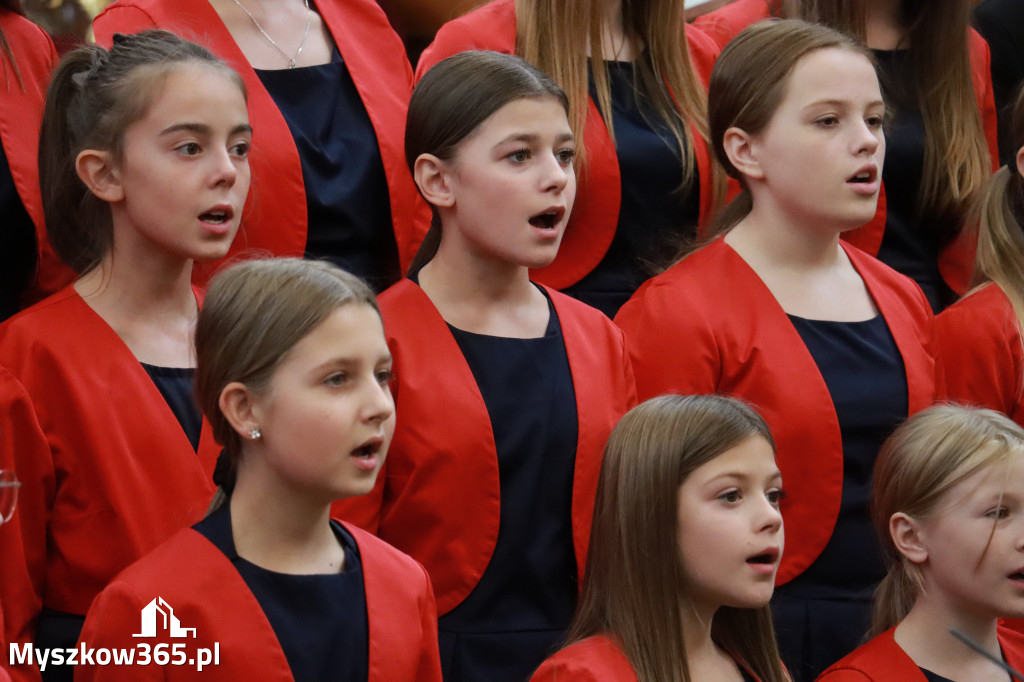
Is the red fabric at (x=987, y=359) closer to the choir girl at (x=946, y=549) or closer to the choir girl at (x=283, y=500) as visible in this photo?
the choir girl at (x=946, y=549)

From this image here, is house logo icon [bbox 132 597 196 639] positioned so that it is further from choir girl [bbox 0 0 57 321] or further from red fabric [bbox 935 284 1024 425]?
red fabric [bbox 935 284 1024 425]

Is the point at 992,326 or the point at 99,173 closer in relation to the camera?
the point at 99,173

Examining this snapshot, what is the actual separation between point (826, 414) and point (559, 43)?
75 cm

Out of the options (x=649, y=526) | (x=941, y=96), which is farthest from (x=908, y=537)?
(x=941, y=96)

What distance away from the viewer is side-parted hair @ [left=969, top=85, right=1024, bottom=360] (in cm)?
265

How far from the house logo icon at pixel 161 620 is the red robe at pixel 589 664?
461 mm

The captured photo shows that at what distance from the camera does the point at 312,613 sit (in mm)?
1761

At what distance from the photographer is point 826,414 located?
90.3 inches

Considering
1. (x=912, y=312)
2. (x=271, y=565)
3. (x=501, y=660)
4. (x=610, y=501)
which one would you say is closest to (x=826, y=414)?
(x=912, y=312)

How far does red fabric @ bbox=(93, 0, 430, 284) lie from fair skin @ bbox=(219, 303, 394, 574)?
609 mm

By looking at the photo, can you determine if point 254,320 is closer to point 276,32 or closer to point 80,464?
point 80,464

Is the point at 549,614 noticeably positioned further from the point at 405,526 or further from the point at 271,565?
the point at 271,565

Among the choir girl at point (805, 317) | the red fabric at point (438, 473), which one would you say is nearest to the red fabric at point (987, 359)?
the choir girl at point (805, 317)

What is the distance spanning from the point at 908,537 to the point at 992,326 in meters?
0.55
